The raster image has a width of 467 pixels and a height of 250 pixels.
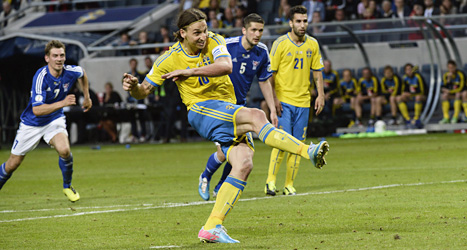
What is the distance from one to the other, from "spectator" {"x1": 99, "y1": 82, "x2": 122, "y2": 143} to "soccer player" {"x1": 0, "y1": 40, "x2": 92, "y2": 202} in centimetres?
1316

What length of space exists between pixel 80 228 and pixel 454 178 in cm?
546

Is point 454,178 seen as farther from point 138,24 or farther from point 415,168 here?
point 138,24

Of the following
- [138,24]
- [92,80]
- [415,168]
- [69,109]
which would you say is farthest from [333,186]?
[138,24]

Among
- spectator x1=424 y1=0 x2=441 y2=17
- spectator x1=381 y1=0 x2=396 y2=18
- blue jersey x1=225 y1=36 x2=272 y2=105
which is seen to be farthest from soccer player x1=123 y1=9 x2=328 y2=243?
spectator x1=424 y1=0 x2=441 y2=17

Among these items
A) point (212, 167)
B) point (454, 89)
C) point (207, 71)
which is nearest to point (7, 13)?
point (454, 89)

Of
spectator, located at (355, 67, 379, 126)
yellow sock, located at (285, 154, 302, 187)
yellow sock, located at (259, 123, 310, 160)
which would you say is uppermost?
yellow sock, located at (259, 123, 310, 160)

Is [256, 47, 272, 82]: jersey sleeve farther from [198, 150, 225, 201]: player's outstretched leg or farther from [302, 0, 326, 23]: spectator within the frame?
[302, 0, 326, 23]: spectator

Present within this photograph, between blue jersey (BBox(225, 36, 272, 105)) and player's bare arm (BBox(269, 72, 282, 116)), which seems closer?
blue jersey (BBox(225, 36, 272, 105))

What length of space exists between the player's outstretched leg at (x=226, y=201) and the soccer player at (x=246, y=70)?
11.0ft

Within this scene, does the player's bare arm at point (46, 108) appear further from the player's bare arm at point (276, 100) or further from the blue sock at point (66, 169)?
the player's bare arm at point (276, 100)

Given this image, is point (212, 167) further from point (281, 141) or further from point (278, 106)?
point (281, 141)

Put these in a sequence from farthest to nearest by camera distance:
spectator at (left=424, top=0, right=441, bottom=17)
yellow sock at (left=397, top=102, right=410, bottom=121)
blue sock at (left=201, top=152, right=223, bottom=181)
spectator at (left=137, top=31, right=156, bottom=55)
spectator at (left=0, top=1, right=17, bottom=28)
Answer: spectator at (left=0, top=1, right=17, bottom=28), spectator at (left=137, top=31, right=156, bottom=55), spectator at (left=424, top=0, right=441, bottom=17), yellow sock at (left=397, top=102, right=410, bottom=121), blue sock at (left=201, top=152, right=223, bottom=181)

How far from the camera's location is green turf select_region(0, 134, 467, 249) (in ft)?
21.6

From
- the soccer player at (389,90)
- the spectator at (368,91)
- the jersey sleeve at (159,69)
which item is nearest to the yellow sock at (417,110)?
the soccer player at (389,90)
